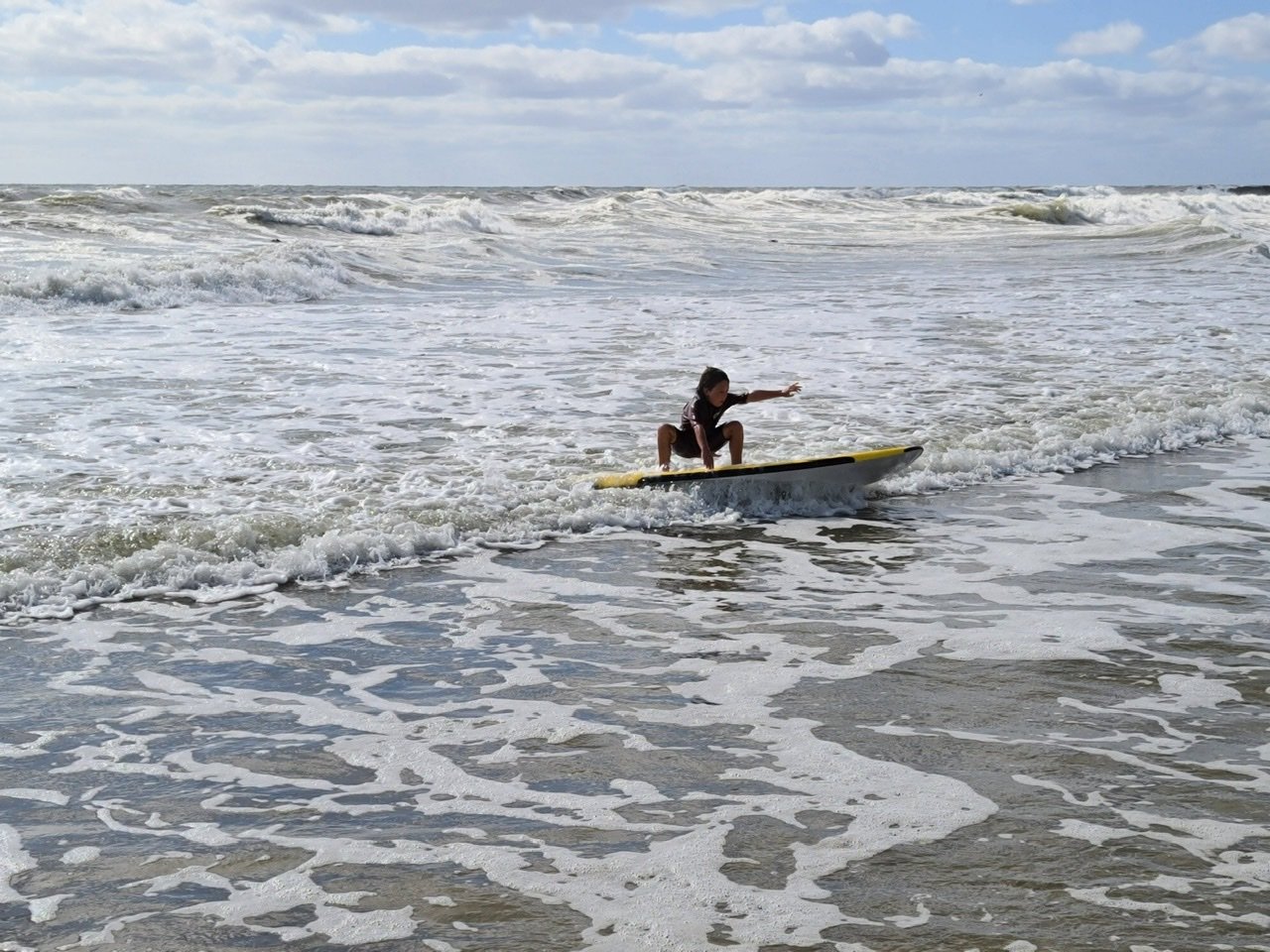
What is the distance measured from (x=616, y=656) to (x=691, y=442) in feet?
10.9

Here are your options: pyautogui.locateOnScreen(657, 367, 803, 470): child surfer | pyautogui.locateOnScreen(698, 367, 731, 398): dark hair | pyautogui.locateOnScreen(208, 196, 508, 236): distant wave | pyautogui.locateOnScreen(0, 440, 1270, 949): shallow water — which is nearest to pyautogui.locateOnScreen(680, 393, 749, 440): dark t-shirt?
pyautogui.locateOnScreen(657, 367, 803, 470): child surfer

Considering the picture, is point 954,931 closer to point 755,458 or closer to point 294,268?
point 755,458

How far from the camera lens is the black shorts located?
8242mm

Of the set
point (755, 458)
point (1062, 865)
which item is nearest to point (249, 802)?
point (1062, 865)

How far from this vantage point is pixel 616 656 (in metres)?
5.13

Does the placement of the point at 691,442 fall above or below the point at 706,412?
below

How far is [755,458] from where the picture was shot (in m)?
8.77

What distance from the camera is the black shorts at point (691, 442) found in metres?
8.24

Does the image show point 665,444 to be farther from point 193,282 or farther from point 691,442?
point 193,282

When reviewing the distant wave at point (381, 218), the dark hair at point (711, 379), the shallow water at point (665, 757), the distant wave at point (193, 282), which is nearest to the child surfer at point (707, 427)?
the dark hair at point (711, 379)

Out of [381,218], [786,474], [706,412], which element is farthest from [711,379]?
[381,218]

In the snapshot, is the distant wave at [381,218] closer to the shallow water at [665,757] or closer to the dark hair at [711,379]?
the dark hair at [711,379]

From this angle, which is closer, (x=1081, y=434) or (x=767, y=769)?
(x=767, y=769)

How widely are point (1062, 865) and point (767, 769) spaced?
3.24ft
